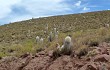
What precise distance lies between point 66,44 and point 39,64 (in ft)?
4.33

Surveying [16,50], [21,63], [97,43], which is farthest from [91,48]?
[16,50]

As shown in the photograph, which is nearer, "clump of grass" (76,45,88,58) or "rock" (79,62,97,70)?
"rock" (79,62,97,70)

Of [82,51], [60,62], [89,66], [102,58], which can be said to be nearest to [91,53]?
[82,51]

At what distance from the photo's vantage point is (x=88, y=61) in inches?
470

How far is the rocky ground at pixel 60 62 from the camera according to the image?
1150cm

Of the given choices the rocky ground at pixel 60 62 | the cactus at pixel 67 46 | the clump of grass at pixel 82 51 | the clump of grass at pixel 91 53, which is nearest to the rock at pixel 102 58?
the rocky ground at pixel 60 62

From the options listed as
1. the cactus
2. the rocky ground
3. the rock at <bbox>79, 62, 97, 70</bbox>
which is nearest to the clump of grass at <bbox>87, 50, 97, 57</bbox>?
the rocky ground

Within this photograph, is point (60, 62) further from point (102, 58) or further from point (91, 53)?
point (102, 58)

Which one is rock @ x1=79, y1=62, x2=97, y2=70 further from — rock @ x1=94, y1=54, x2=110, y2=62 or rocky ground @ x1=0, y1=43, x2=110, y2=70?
rock @ x1=94, y1=54, x2=110, y2=62

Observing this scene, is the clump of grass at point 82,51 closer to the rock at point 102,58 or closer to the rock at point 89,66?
the rock at point 102,58

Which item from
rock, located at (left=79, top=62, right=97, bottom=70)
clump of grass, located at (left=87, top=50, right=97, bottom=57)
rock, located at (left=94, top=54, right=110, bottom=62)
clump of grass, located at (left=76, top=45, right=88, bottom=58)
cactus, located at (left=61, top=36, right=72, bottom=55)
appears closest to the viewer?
rock, located at (left=79, top=62, right=97, bottom=70)

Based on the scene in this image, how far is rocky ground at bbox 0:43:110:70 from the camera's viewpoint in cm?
1150

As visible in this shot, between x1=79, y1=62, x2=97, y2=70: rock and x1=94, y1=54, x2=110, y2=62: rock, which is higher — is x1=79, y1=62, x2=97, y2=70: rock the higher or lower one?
the lower one

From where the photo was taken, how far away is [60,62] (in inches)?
501
